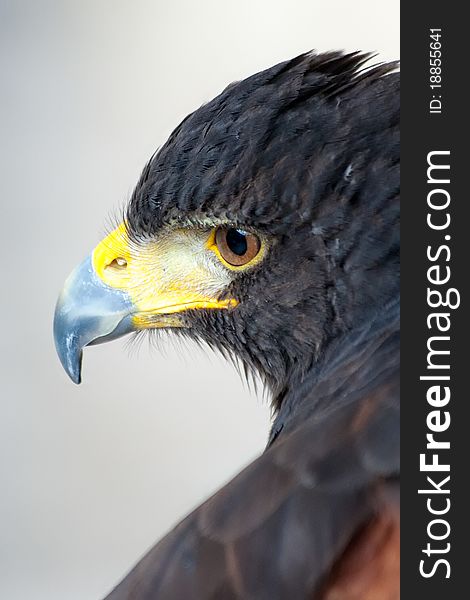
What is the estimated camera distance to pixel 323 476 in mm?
1080

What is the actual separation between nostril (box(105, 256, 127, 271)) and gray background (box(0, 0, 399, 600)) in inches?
83.8

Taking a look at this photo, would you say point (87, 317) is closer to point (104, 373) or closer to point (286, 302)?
point (286, 302)

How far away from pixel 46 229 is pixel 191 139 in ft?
9.49

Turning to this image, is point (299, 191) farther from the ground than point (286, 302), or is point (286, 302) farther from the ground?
point (299, 191)

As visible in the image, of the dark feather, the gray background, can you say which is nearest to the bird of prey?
the dark feather

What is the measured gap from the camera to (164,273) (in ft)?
5.30

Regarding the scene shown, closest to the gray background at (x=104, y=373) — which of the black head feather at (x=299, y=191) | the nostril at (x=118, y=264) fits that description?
the nostril at (x=118, y=264)

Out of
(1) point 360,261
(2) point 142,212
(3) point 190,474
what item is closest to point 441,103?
(1) point 360,261

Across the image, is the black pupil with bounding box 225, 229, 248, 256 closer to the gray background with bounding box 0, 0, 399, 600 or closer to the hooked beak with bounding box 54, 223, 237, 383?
the hooked beak with bounding box 54, 223, 237, 383

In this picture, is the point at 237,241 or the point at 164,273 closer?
the point at 237,241

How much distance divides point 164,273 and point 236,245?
174 millimetres

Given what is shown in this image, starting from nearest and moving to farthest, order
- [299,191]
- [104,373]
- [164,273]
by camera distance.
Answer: [299,191], [164,273], [104,373]

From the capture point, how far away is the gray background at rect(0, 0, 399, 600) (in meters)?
3.98

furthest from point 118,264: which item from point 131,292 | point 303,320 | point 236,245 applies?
point 303,320
